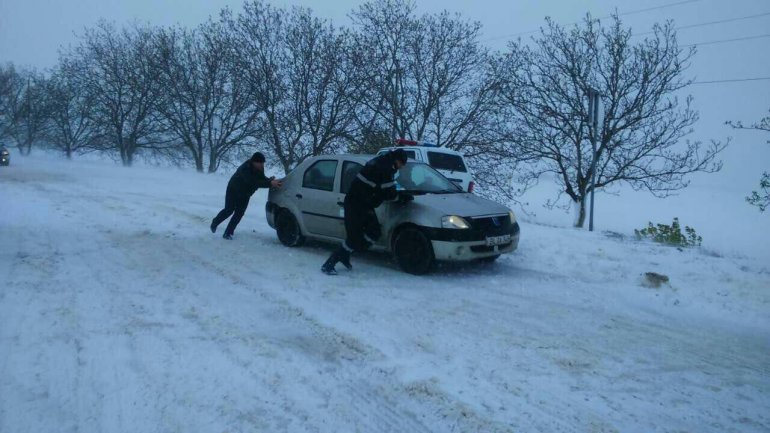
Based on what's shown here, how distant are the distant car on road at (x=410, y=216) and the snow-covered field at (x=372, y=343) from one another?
37 centimetres

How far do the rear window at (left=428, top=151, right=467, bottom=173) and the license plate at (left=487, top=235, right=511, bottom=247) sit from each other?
Result: 22.1 feet

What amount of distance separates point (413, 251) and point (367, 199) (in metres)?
0.89

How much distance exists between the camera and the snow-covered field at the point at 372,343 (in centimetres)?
314

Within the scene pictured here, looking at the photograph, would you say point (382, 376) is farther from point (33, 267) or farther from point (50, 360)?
point (33, 267)

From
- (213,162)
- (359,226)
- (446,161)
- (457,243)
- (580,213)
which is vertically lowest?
(457,243)

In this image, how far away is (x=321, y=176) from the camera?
26.0 ft

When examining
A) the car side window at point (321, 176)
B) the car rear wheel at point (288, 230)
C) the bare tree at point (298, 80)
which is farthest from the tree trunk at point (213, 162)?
the car side window at point (321, 176)

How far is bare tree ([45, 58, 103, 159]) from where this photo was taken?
3931 cm

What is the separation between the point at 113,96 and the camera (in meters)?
35.6

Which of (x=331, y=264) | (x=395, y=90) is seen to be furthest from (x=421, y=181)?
(x=395, y=90)

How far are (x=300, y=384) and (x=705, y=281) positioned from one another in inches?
214

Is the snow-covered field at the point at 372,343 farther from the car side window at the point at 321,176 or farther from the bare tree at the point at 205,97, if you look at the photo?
the bare tree at the point at 205,97

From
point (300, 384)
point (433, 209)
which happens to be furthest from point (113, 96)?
point (300, 384)

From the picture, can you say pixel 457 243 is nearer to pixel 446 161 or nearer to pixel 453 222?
pixel 453 222
